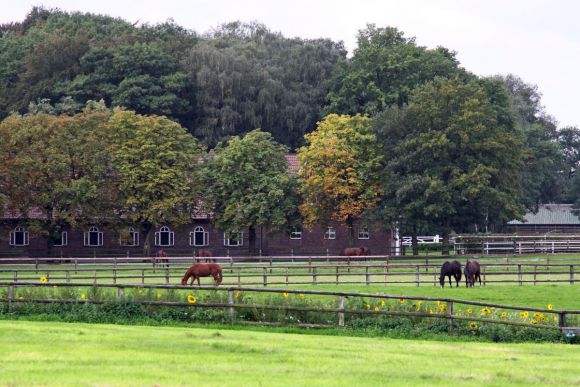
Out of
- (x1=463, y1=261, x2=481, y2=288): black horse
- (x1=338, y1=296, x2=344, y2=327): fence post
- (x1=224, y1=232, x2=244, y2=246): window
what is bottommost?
(x1=338, y1=296, x2=344, y2=327): fence post

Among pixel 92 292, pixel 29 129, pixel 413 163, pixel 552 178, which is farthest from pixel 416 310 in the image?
pixel 552 178

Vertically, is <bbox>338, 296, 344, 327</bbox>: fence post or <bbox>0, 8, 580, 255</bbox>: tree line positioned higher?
<bbox>0, 8, 580, 255</bbox>: tree line

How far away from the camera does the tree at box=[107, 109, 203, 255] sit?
74.9m

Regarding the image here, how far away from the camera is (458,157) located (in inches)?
2911

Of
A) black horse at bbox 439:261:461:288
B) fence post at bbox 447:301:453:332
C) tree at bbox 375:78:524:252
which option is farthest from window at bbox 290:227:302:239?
fence post at bbox 447:301:453:332

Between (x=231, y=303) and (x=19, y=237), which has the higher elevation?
(x=19, y=237)

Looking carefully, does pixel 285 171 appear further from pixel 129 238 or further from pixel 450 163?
pixel 450 163

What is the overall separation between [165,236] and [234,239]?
30.3 ft

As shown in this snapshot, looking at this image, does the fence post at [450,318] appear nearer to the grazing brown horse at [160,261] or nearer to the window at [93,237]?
the grazing brown horse at [160,261]

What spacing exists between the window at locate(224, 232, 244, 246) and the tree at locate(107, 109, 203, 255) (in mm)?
2952

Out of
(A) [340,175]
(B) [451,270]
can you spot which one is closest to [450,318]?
(B) [451,270]

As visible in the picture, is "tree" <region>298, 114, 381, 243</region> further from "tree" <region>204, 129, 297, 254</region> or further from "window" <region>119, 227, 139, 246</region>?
"window" <region>119, 227, 139, 246</region>

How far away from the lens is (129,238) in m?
76.8

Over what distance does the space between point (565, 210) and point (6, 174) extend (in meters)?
74.3
